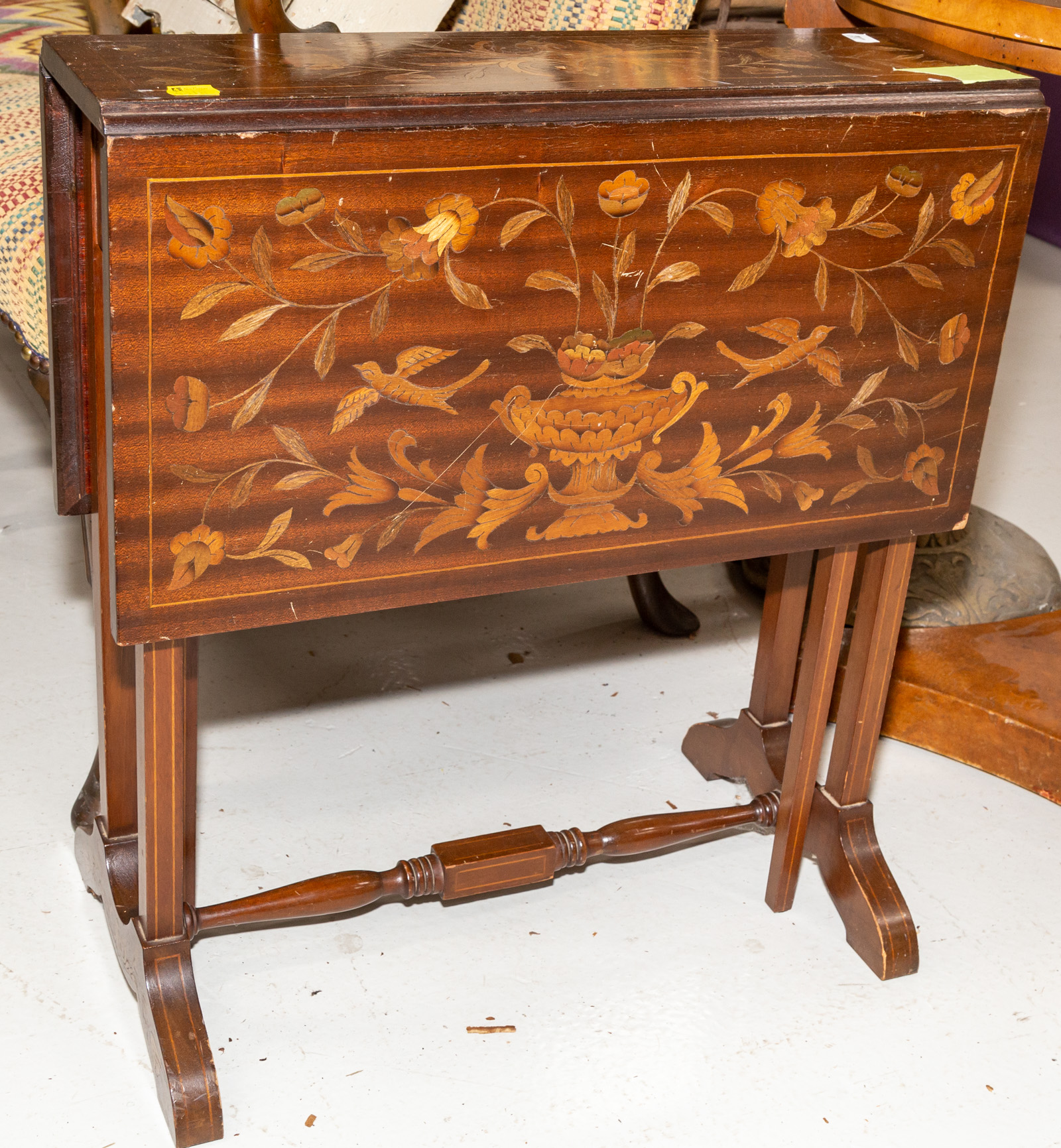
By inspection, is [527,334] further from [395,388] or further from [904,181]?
[904,181]

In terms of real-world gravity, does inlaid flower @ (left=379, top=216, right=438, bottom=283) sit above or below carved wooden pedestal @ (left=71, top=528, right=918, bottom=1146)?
above

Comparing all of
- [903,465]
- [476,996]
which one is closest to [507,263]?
[903,465]

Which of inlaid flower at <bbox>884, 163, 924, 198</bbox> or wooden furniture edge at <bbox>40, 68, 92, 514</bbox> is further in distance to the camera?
inlaid flower at <bbox>884, 163, 924, 198</bbox>

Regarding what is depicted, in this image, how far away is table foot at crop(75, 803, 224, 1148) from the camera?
1.35 meters

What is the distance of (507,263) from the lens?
1.18m

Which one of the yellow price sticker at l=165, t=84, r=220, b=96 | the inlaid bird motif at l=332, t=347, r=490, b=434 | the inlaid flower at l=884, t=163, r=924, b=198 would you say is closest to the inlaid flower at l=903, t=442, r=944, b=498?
the inlaid flower at l=884, t=163, r=924, b=198

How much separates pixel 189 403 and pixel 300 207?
176 millimetres

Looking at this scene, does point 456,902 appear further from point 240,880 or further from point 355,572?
point 355,572

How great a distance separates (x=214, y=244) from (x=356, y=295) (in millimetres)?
124

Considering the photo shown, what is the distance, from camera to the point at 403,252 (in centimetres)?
114

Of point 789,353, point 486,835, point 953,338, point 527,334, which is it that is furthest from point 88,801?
point 953,338

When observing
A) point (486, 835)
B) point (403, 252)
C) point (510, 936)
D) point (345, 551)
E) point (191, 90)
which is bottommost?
point (510, 936)

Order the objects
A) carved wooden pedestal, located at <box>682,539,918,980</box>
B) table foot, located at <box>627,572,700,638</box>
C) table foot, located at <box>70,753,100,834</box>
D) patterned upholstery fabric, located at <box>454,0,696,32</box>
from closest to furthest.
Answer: carved wooden pedestal, located at <box>682,539,918,980</box> < table foot, located at <box>70,753,100,834</box> < patterned upholstery fabric, located at <box>454,0,696,32</box> < table foot, located at <box>627,572,700,638</box>

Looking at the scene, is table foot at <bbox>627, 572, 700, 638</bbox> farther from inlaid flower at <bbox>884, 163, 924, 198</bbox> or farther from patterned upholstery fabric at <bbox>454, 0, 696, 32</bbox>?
inlaid flower at <bbox>884, 163, 924, 198</bbox>
